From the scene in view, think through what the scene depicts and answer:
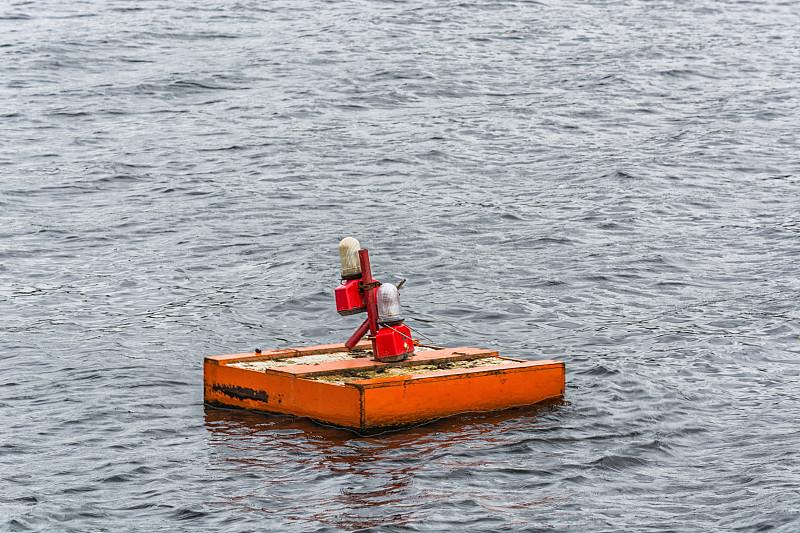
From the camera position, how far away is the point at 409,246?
15.8m

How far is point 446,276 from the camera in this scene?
47.7ft

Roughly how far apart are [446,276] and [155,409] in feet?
19.3

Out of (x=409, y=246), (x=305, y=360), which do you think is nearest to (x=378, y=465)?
(x=305, y=360)

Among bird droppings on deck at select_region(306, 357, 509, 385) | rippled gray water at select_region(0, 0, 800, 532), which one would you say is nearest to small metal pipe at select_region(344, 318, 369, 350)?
bird droppings on deck at select_region(306, 357, 509, 385)

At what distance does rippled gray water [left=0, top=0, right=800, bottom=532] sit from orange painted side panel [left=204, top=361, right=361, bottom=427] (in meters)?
0.19

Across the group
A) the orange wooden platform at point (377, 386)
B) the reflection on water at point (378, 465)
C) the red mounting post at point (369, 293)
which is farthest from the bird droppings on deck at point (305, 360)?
the red mounting post at point (369, 293)

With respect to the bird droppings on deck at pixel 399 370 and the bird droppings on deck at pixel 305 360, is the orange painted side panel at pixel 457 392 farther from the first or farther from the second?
the bird droppings on deck at pixel 305 360

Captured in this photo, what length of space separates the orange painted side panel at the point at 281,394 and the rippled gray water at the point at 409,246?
0.19 m

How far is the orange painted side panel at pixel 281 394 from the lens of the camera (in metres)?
8.31

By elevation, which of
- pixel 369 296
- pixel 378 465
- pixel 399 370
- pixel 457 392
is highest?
pixel 369 296

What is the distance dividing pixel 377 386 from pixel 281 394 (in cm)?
101

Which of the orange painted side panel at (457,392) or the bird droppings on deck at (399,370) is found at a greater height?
the bird droppings on deck at (399,370)

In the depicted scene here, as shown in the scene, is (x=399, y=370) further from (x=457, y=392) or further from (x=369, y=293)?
(x=369, y=293)

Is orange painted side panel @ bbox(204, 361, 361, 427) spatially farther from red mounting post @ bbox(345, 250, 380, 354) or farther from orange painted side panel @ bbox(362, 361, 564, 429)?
red mounting post @ bbox(345, 250, 380, 354)
